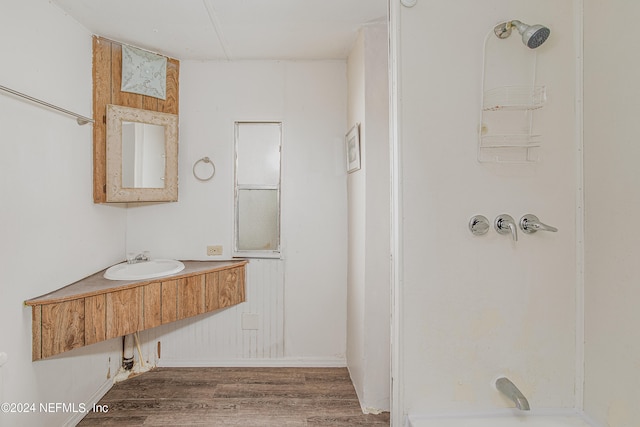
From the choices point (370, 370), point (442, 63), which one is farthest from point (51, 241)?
point (442, 63)

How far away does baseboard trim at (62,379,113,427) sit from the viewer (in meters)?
1.88

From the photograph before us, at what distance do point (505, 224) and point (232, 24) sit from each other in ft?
6.52

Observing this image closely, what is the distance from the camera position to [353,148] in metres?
Result: 2.33

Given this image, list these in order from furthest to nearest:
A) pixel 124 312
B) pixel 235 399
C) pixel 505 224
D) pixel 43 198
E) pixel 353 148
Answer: pixel 353 148 → pixel 235 399 → pixel 124 312 → pixel 43 198 → pixel 505 224

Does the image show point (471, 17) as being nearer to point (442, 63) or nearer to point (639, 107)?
point (442, 63)

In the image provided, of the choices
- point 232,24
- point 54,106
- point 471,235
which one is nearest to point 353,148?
point 232,24

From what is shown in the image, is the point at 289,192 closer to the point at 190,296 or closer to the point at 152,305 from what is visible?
the point at 190,296

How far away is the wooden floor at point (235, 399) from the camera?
6.32 feet

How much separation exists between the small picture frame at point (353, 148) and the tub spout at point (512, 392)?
4.69 ft

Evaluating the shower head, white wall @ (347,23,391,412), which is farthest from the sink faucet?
the shower head

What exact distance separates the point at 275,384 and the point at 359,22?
99.9 inches

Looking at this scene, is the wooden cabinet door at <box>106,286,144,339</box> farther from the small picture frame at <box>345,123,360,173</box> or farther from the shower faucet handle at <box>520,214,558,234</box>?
the shower faucet handle at <box>520,214,558,234</box>

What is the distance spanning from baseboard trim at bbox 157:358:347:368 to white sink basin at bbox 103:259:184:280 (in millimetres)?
773

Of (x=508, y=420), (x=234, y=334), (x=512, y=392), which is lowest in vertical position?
(x=234, y=334)
